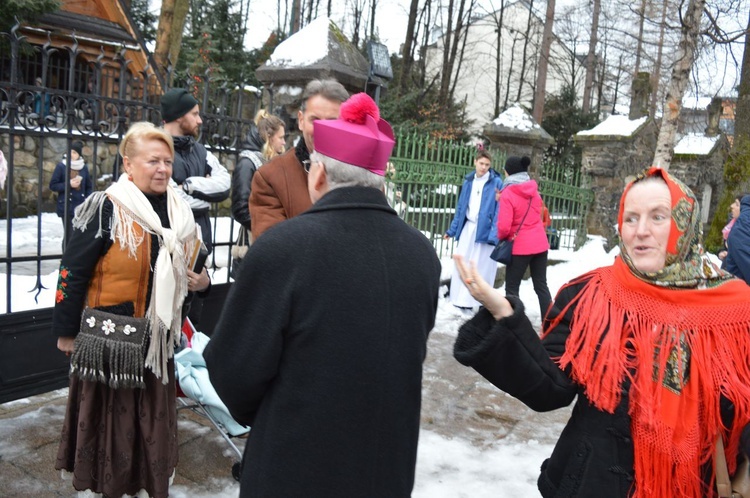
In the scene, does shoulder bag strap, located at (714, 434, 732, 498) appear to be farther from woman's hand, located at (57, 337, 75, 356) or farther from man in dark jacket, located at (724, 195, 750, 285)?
man in dark jacket, located at (724, 195, 750, 285)

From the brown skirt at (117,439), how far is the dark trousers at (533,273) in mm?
4906

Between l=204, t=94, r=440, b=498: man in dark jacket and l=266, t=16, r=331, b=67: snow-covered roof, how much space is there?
3.66 meters

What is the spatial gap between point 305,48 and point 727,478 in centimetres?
444

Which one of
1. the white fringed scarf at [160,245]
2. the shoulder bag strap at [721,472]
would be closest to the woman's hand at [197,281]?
the white fringed scarf at [160,245]

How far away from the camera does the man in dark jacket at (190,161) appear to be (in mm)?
3748

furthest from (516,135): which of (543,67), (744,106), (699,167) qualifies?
(543,67)

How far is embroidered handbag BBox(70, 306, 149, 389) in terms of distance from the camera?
106 inches

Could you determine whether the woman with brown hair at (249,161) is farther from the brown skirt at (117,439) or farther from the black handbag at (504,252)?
the black handbag at (504,252)

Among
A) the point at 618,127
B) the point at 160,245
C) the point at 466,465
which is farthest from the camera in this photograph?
the point at 618,127

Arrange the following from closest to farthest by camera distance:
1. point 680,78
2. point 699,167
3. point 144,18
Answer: point 680,78 → point 699,167 → point 144,18

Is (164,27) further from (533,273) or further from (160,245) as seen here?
(160,245)

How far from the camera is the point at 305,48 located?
530cm

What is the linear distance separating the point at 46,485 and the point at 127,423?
2.48 ft

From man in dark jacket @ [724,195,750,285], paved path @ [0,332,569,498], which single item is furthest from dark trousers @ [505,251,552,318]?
man in dark jacket @ [724,195,750,285]
